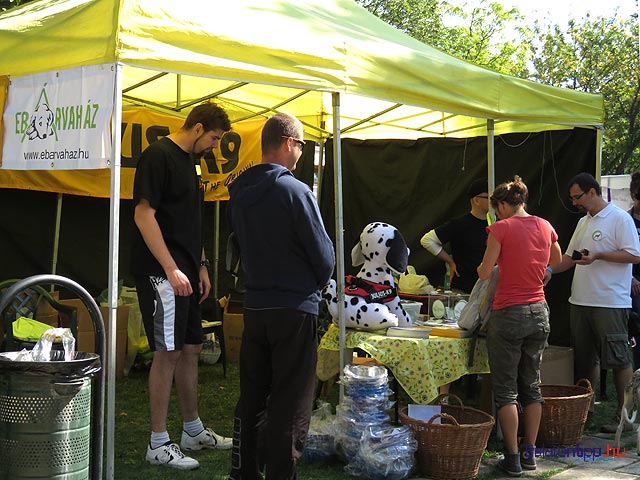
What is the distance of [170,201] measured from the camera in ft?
13.3

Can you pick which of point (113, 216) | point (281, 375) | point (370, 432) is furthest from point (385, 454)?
point (113, 216)

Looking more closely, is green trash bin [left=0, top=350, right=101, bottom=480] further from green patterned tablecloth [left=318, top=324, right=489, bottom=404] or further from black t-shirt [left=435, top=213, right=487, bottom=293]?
black t-shirt [left=435, top=213, right=487, bottom=293]

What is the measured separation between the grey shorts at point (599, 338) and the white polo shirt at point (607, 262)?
68 mm

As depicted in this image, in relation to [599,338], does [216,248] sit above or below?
above

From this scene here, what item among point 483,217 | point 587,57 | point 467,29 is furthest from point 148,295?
point 467,29

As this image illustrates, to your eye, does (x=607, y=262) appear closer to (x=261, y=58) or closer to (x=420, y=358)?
(x=420, y=358)

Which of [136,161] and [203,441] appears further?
[136,161]

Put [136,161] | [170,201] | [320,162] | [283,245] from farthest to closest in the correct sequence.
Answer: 1. [320,162]
2. [136,161]
3. [170,201]
4. [283,245]

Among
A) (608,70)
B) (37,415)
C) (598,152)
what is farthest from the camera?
(608,70)

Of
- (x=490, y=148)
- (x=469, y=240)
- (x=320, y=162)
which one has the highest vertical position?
(x=320, y=162)

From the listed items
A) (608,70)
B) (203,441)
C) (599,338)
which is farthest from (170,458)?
(608,70)

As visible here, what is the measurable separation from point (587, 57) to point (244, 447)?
2313 cm

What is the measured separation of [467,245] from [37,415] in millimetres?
3903

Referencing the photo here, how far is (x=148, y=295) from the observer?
4.03m
